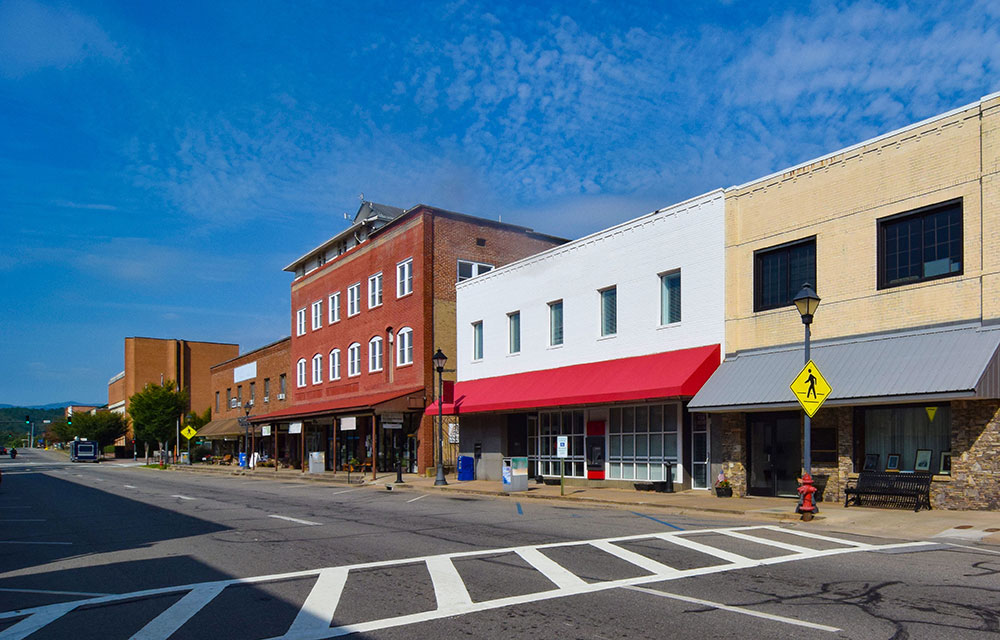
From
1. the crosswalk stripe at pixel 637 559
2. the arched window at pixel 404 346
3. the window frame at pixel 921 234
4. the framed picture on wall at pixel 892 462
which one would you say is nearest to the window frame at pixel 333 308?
the arched window at pixel 404 346

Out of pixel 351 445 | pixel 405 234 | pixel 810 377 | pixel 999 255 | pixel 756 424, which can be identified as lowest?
pixel 351 445

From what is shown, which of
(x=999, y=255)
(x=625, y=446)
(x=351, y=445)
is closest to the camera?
(x=999, y=255)

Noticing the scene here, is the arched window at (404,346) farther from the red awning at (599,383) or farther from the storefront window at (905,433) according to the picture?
the storefront window at (905,433)

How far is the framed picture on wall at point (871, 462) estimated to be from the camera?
59.7ft

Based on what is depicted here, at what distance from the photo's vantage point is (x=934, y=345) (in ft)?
55.4

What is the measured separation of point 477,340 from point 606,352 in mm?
9282

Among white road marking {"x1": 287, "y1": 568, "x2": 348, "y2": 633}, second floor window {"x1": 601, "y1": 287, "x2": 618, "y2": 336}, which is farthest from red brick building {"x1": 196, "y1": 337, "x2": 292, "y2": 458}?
white road marking {"x1": 287, "y1": 568, "x2": 348, "y2": 633}

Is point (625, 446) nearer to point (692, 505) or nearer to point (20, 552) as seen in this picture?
point (692, 505)

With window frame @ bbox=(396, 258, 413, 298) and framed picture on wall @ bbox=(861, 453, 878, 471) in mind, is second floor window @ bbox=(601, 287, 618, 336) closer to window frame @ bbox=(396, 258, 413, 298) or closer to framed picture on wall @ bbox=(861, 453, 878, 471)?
framed picture on wall @ bbox=(861, 453, 878, 471)

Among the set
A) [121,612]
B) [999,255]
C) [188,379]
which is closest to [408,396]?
[999,255]

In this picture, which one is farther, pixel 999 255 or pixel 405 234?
pixel 405 234

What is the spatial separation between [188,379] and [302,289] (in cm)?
5549

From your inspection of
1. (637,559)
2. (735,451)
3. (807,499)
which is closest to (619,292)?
(735,451)

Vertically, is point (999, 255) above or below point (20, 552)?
above
